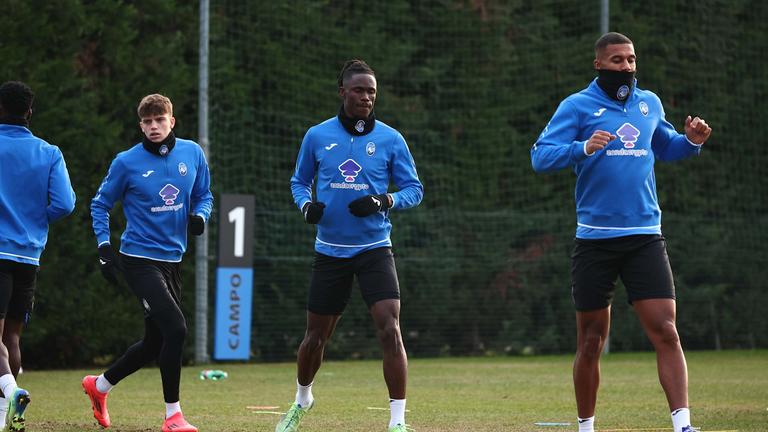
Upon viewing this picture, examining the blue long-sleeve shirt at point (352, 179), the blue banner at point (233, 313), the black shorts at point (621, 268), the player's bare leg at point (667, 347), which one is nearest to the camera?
the player's bare leg at point (667, 347)

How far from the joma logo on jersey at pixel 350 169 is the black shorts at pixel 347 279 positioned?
Answer: 0.42 m

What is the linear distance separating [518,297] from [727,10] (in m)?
5.31

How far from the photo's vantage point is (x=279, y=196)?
17547 mm

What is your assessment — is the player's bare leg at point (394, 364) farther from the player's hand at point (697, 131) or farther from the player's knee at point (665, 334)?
the player's hand at point (697, 131)

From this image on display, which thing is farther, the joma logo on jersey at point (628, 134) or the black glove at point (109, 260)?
the black glove at point (109, 260)

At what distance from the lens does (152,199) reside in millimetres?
7812

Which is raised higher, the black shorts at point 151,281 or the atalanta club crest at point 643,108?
the atalanta club crest at point 643,108

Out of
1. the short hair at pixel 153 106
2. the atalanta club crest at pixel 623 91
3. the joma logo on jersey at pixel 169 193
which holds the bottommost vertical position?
the joma logo on jersey at pixel 169 193

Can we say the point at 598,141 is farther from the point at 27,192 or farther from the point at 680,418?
the point at 27,192

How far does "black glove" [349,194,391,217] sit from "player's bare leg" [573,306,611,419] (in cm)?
126

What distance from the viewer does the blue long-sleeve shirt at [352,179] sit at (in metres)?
7.54

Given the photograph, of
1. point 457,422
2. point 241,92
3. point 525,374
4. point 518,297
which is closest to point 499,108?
point 518,297

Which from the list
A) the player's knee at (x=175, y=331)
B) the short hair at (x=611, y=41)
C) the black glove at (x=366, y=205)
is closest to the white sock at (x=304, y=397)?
the player's knee at (x=175, y=331)

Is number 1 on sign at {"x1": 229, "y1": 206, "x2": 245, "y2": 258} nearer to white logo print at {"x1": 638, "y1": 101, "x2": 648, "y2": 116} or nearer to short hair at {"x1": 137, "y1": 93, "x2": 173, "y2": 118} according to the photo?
short hair at {"x1": 137, "y1": 93, "x2": 173, "y2": 118}
